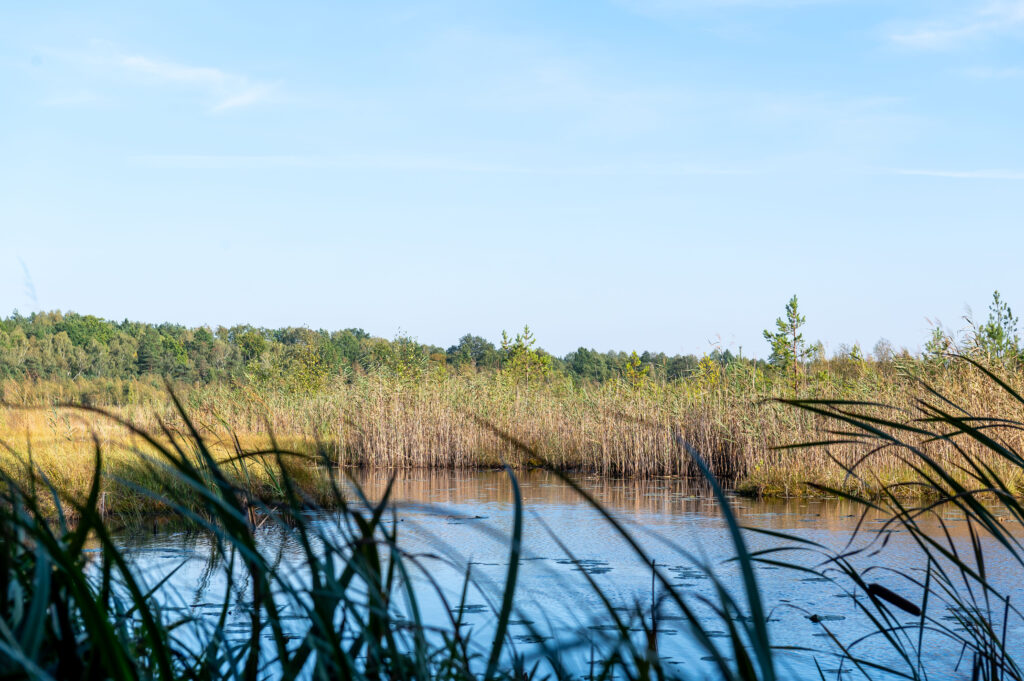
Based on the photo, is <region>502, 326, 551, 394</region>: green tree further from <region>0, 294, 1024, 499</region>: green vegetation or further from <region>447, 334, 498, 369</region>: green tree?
<region>447, 334, 498, 369</region>: green tree

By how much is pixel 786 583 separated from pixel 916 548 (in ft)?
6.11

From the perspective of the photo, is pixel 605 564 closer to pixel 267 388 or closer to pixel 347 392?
pixel 347 392

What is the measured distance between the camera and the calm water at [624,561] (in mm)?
4602

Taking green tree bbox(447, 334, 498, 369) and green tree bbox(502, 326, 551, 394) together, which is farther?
green tree bbox(447, 334, 498, 369)

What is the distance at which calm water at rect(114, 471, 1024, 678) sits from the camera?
460 centimetres

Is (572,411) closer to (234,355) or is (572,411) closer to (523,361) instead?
(523,361)

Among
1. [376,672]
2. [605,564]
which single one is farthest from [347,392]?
[376,672]

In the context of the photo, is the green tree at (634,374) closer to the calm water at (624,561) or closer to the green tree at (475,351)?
the calm water at (624,561)

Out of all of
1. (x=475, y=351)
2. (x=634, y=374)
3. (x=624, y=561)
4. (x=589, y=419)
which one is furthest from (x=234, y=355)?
(x=624, y=561)

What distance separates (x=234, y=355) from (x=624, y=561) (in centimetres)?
3397

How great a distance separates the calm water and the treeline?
4.75 m

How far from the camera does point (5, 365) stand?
2309cm

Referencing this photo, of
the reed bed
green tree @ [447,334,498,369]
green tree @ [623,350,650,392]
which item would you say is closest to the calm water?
the reed bed

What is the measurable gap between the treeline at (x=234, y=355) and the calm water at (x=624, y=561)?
4747 mm
